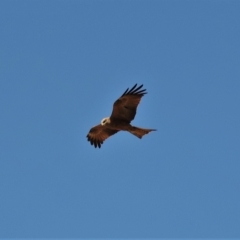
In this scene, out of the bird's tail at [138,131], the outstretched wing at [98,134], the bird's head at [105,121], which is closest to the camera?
the bird's tail at [138,131]

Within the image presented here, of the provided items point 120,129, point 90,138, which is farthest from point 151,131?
point 90,138

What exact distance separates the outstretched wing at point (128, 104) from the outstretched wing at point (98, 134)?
5.88 ft

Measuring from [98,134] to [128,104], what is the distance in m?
2.56

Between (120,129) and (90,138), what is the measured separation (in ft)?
7.04

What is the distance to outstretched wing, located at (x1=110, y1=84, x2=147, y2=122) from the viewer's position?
22844 millimetres

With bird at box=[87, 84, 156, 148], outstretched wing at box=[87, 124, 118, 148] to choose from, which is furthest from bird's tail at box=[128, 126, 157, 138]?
outstretched wing at box=[87, 124, 118, 148]

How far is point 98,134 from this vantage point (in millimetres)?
25125

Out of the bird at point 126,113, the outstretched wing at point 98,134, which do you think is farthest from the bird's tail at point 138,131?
the outstretched wing at point 98,134

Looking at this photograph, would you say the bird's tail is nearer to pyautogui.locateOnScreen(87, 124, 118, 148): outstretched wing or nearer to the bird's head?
the bird's head

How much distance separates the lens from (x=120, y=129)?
23484 millimetres

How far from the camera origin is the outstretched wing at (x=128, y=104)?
74.9 ft

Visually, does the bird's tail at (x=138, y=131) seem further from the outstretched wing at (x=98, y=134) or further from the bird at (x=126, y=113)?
the outstretched wing at (x=98, y=134)

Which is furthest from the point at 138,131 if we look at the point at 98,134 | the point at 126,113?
the point at 98,134

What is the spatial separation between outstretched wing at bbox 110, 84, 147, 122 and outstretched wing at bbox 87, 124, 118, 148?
1.79 metres
